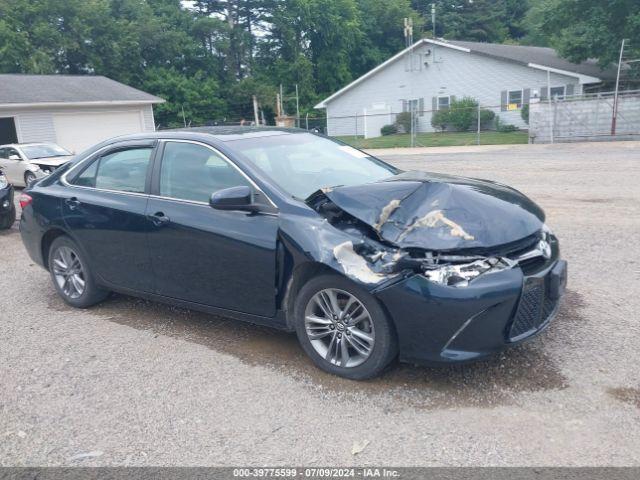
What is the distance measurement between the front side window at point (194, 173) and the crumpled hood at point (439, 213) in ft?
2.77

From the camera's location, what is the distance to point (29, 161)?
15.8m

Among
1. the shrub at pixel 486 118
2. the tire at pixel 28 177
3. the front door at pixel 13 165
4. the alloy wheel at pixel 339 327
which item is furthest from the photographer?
the shrub at pixel 486 118

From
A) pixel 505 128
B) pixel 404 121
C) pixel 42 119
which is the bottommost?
pixel 505 128

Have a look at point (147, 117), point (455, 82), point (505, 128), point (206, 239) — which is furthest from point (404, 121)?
point (206, 239)

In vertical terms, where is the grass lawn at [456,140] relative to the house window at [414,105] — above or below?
below

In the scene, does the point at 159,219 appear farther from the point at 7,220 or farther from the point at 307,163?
the point at 7,220

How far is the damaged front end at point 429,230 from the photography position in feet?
11.6

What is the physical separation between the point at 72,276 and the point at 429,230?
11.6 feet

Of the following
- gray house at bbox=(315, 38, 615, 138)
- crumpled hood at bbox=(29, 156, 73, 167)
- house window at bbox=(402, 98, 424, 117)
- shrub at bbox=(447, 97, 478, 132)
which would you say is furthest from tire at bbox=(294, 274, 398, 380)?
house window at bbox=(402, 98, 424, 117)

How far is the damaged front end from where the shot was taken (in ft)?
11.6

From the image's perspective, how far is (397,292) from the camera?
3.48 m

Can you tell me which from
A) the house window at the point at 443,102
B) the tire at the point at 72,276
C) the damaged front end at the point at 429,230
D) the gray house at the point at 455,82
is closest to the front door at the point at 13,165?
the tire at the point at 72,276

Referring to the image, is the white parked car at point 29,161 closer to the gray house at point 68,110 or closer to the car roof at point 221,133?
the gray house at point 68,110

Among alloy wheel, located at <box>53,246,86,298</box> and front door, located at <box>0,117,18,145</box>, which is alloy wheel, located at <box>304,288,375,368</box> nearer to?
alloy wheel, located at <box>53,246,86,298</box>
